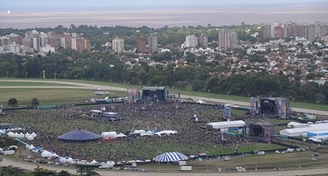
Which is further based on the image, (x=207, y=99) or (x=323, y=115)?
(x=207, y=99)

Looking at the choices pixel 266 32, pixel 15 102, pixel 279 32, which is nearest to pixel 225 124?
pixel 15 102

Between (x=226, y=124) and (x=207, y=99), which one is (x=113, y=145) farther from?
(x=207, y=99)

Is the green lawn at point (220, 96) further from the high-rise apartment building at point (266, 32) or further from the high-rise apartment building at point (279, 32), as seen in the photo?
the high-rise apartment building at point (266, 32)

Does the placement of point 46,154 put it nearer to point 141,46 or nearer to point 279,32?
point 141,46

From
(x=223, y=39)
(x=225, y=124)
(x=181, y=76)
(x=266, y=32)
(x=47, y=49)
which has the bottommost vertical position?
(x=225, y=124)

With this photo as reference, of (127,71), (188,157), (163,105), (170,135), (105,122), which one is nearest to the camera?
(188,157)

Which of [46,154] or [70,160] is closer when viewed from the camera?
[70,160]

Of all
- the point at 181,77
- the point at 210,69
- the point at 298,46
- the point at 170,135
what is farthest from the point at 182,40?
the point at 170,135

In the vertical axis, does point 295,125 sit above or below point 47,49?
below
